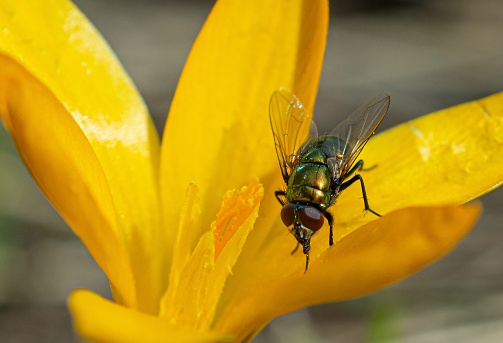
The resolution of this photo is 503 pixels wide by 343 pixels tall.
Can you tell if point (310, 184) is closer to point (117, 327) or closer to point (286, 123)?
point (286, 123)

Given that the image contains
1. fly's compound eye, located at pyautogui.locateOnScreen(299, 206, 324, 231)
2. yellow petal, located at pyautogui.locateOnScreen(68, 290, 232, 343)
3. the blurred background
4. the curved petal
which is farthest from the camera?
the blurred background

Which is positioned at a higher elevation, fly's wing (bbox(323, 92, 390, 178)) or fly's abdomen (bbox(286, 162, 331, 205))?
fly's wing (bbox(323, 92, 390, 178))

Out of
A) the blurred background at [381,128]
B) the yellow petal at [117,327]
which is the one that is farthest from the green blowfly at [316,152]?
the blurred background at [381,128]

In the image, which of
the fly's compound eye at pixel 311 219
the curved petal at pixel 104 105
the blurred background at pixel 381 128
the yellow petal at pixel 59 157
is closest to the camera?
the yellow petal at pixel 59 157

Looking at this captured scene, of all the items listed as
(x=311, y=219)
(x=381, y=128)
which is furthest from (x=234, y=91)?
(x=381, y=128)

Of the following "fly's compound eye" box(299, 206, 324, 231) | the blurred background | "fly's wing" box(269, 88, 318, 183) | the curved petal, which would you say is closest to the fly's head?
"fly's compound eye" box(299, 206, 324, 231)

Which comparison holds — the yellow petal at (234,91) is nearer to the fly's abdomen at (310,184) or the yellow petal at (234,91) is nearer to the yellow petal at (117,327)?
the fly's abdomen at (310,184)

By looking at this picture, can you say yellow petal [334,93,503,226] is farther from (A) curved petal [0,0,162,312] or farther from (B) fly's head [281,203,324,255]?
(A) curved petal [0,0,162,312]
